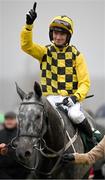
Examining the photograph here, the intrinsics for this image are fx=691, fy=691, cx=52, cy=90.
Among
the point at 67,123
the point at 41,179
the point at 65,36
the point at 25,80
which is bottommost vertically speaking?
the point at 25,80

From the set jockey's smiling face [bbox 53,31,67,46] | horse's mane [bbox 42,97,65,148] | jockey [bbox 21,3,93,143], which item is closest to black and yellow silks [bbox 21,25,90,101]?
jockey [bbox 21,3,93,143]

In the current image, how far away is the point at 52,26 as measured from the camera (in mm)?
9281

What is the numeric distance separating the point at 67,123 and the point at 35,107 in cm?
109

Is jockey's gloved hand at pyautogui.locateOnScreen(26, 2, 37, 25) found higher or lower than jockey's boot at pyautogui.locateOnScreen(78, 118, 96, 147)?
higher

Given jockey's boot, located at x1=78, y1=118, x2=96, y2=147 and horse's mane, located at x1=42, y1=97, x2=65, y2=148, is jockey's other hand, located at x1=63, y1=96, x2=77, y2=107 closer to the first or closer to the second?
jockey's boot, located at x1=78, y1=118, x2=96, y2=147

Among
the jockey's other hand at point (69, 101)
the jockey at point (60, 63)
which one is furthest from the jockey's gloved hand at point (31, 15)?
the jockey's other hand at point (69, 101)

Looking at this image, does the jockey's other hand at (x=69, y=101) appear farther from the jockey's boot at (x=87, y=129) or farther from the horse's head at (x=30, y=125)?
the horse's head at (x=30, y=125)

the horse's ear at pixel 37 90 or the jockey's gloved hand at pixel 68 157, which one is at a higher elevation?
the horse's ear at pixel 37 90

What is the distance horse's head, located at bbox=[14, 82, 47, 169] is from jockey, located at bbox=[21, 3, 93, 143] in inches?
47.1

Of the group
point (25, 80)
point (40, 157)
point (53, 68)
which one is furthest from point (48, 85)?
point (25, 80)

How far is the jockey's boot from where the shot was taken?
907 cm

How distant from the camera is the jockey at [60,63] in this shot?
364 inches

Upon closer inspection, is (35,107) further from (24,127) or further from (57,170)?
(57,170)

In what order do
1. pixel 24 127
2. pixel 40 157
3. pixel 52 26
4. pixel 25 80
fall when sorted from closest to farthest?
pixel 24 127
pixel 40 157
pixel 52 26
pixel 25 80
